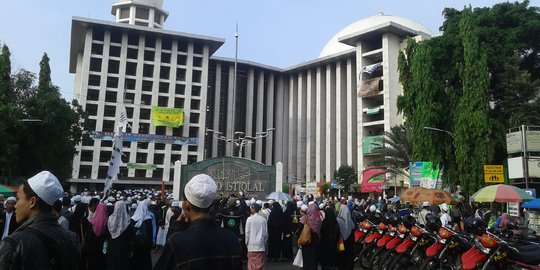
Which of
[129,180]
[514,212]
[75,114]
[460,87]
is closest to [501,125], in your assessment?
[460,87]

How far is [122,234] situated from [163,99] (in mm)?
55363

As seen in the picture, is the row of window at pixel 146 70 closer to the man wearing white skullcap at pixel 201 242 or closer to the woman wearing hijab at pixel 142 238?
the woman wearing hijab at pixel 142 238

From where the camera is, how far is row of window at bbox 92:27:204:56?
58219 mm

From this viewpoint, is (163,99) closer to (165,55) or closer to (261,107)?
(165,55)

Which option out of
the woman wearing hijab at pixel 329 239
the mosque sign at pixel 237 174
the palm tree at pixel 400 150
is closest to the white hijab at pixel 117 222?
the woman wearing hijab at pixel 329 239

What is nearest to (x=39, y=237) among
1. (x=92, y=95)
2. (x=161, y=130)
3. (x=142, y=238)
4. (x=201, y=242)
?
(x=201, y=242)

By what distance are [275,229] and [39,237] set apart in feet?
33.0

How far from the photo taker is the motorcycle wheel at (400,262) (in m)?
8.57

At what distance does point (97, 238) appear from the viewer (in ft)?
23.7

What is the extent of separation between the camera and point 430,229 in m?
8.38

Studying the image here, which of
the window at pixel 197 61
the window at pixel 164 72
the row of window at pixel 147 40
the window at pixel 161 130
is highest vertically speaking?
the row of window at pixel 147 40

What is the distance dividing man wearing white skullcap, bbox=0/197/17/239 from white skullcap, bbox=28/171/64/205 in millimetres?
5623

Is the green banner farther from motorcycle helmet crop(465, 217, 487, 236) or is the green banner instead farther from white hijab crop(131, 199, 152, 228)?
motorcycle helmet crop(465, 217, 487, 236)

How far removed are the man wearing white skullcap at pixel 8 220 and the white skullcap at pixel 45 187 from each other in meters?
5.62
